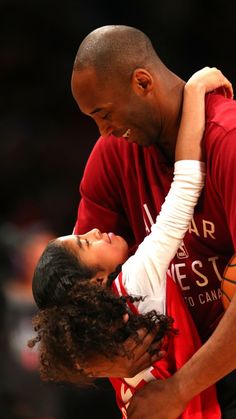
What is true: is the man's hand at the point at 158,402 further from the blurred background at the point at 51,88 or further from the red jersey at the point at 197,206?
the blurred background at the point at 51,88

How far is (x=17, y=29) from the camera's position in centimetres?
434

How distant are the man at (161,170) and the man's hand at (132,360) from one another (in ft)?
0.22

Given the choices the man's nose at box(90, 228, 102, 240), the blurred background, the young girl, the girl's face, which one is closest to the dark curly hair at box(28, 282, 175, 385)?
the young girl

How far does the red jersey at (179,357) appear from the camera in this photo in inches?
90.3

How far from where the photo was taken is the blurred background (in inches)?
160

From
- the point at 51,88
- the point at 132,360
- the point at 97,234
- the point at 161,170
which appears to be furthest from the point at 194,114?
the point at 51,88

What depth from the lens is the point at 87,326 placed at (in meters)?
2.19

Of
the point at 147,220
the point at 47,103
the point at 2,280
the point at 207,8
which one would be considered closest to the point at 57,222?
the point at 2,280

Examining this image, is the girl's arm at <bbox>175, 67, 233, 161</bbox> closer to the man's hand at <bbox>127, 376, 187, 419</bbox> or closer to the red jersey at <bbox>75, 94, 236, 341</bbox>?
the red jersey at <bbox>75, 94, 236, 341</bbox>

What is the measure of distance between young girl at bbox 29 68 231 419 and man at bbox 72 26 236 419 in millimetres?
54

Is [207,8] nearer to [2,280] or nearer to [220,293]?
[2,280]

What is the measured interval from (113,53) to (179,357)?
2.78 ft

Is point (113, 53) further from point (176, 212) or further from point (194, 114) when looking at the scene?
point (176, 212)

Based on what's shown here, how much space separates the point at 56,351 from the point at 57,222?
1849mm
